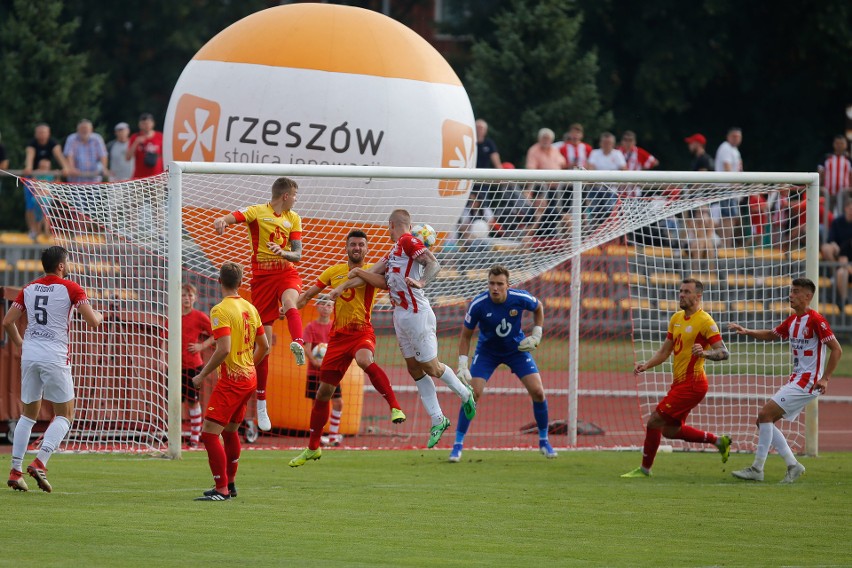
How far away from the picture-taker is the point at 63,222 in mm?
15508

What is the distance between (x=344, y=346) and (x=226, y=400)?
2371 mm

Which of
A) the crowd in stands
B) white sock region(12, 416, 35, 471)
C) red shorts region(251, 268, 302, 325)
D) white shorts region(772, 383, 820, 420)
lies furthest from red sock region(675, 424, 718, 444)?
the crowd in stands

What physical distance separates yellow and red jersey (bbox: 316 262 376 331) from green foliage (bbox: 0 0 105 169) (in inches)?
872

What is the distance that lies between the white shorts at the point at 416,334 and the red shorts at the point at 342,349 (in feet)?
1.08

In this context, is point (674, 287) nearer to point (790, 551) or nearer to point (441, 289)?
point (441, 289)

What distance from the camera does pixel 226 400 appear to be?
1095 centimetres

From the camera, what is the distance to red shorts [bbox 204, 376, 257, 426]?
1092 cm

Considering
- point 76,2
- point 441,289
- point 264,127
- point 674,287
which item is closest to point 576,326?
point 441,289

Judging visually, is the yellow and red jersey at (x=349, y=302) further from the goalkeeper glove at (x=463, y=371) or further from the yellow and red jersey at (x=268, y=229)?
the goalkeeper glove at (x=463, y=371)

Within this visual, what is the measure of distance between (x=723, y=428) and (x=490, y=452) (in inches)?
141

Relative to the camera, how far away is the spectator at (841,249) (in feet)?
77.7

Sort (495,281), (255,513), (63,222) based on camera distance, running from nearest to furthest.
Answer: (255,513)
(495,281)
(63,222)

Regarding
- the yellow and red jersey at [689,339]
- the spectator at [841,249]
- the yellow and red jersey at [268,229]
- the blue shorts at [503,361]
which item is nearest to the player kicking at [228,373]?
the yellow and red jersey at [268,229]

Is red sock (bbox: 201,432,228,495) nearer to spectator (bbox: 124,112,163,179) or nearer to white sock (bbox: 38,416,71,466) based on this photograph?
white sock (bbox: 38,416,71,466)
